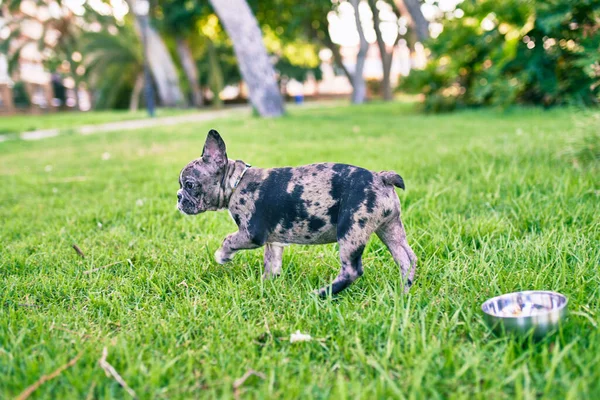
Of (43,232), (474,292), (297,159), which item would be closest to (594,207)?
(474,292)

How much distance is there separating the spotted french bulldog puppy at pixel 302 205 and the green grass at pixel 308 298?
19 centimetres

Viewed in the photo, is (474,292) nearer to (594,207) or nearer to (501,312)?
(501,312)

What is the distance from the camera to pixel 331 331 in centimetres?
203

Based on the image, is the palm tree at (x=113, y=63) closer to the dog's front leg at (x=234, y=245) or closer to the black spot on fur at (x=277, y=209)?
the dog's front leg at (x=234, y=245)

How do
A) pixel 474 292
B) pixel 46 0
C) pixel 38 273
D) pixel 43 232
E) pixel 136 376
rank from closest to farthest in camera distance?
1. pixel 136 376
2. pixel 474 292
3. pixel 38 273
4. pixel 43 232
5. pixel 46 0

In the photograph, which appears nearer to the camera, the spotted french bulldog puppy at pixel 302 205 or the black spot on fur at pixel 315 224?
the spotted french bulldog puppy at pixel 302 205

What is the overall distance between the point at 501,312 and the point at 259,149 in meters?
5.52

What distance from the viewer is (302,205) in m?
2.36

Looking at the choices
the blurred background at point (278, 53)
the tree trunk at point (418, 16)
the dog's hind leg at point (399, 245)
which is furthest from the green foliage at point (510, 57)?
the dog's hind leg at point (399, 245)

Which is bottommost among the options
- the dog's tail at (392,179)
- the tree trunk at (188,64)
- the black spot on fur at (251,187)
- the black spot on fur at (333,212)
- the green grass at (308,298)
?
the green grass at (308,298)

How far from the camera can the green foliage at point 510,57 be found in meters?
9.15

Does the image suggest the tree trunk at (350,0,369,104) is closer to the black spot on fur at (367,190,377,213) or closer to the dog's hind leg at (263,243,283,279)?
the dog's hind leg at (263,243,283,279)

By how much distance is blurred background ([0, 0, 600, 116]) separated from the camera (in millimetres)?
10039

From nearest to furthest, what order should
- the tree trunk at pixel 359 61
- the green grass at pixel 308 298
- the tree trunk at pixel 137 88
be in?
the green grass at pixel 308 298 < the tree trunk at pixel 359 61 < the tree trunk at pixel 137 88
